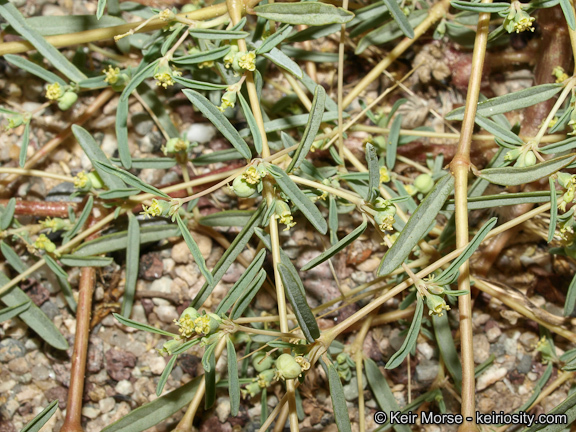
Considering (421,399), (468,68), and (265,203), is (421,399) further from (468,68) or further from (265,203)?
(468,68)

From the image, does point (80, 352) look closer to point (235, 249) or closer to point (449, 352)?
point (235, 249)

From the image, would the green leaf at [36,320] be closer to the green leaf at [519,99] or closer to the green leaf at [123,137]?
the green leaf at [123,137]

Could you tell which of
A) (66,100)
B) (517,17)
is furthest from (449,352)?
(66,100)

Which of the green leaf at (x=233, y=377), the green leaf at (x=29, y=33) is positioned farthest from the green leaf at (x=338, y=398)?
the green leaf at (x=29, y=33)

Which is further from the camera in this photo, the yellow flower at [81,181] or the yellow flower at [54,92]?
the yellow flower at [54,92]

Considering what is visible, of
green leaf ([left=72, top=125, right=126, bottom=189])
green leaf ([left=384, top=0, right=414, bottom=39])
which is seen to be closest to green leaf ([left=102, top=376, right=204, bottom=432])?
green leaf ([left=72, top=125, right=126, bottom=189])

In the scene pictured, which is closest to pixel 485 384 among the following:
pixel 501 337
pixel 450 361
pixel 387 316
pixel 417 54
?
pixel 501 337
